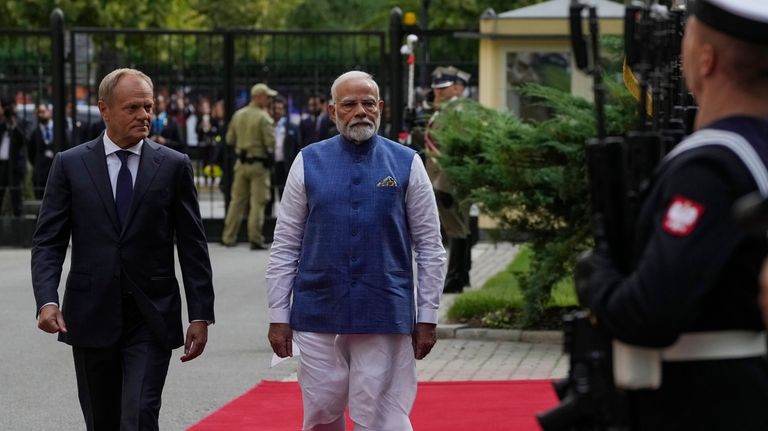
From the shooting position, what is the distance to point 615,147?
3.73 meters

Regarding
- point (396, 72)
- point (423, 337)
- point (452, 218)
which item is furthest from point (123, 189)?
point (396, 72)

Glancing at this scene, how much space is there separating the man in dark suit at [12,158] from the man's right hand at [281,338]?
1573cm

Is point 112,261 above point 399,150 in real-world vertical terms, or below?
below

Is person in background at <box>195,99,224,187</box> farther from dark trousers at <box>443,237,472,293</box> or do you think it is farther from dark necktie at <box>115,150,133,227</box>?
dark necktie at <box>115,150,133,227</box>

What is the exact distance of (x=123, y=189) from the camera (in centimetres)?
670

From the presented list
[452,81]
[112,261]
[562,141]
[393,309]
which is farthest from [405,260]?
[452,81]

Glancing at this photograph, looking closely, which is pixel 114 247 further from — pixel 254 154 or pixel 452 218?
pixel 254 154

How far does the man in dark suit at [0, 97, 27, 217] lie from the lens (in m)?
21.9

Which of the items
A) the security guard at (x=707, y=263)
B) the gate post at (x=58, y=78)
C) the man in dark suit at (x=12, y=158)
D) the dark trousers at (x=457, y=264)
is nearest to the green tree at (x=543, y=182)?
the dark trousers at (x=457, y=264)

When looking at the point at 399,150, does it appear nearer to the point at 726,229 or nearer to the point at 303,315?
the point at 303,315

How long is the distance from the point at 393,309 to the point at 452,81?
31.1 feet


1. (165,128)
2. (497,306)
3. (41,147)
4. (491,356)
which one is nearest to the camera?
(491,356)

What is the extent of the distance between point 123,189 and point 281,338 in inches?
34.8

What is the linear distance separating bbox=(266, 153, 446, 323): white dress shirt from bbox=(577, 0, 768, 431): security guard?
3070 mm
